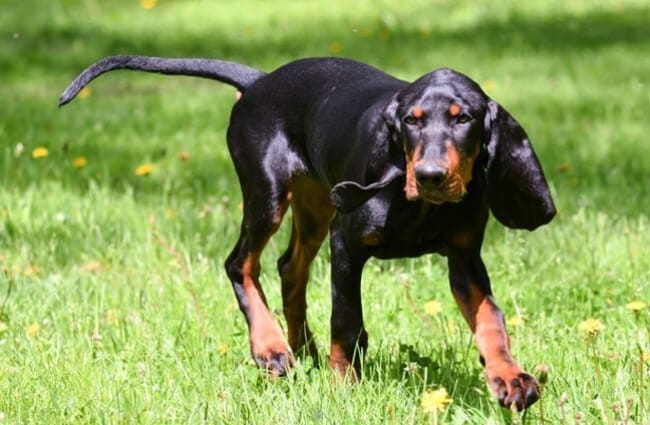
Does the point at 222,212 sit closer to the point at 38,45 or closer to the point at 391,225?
the point at 391,225

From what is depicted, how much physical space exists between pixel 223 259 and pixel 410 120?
7.27 feet

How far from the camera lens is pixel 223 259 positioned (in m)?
5.59

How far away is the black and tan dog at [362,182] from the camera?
11.5 ft

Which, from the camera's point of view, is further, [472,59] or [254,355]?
[472,59]

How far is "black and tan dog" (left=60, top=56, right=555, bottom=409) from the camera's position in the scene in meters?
3.49

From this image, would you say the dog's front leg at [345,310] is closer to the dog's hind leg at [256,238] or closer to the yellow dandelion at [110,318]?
the dog's hind leg at [256,238]

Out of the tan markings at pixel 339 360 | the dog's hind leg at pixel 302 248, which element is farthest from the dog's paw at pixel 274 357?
the dog's hind leg at pixel 302 248

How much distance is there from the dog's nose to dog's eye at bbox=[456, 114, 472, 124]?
0.25 meters

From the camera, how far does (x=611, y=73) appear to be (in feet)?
31.0

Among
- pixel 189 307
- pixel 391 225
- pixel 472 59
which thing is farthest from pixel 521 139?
pixel 472 59

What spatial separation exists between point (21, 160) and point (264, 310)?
3.20 m

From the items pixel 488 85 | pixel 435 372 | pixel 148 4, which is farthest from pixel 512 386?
pixel 148 4

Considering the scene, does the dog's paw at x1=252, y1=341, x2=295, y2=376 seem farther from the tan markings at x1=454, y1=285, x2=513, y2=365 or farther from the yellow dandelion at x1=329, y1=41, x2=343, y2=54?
the yellow dandelion at x1=329, y1=41, x2=343, y2=54

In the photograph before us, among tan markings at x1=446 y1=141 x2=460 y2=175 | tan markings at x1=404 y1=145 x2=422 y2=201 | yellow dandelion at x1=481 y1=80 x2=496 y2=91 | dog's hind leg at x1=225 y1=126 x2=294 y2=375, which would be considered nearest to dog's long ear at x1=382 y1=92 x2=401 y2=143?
tan markings at x1=404 y1=145 x2=422 y2=201
